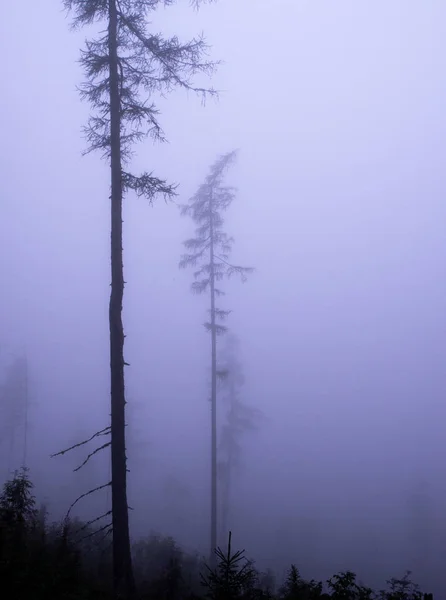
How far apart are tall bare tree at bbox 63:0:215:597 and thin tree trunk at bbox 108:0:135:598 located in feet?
0.07

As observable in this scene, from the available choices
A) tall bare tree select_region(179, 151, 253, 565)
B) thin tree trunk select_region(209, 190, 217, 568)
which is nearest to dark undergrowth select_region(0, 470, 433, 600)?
thin tree trunk select_region(209, 190, 217, 568)

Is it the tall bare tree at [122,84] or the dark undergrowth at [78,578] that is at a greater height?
the tall bare tree at [122,84]

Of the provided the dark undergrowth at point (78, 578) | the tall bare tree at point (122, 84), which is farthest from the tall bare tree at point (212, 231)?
the dark undergrowth at point (78, 578)

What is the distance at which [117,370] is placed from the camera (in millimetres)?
8500

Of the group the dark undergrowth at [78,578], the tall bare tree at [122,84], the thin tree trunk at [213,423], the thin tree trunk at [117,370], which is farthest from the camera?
the thin tree trunk at [213,423]

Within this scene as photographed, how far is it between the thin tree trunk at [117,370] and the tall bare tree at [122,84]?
0.02m

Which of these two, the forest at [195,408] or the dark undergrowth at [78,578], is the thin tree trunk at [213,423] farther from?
the dark undergrowth at [78,578]

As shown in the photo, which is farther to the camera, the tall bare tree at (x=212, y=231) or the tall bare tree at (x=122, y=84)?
the tall bare tree at (x=212, y=231)

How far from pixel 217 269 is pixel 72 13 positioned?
11.2 metres

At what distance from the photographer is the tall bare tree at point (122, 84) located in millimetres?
9008

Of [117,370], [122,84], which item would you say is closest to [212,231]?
[122,84]

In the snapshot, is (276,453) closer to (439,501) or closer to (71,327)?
(439,501)

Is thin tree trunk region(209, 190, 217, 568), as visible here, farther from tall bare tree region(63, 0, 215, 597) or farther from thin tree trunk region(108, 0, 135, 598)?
thin tree trunk region(108, 0, 135, 598)

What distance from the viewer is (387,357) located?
4306 inches
